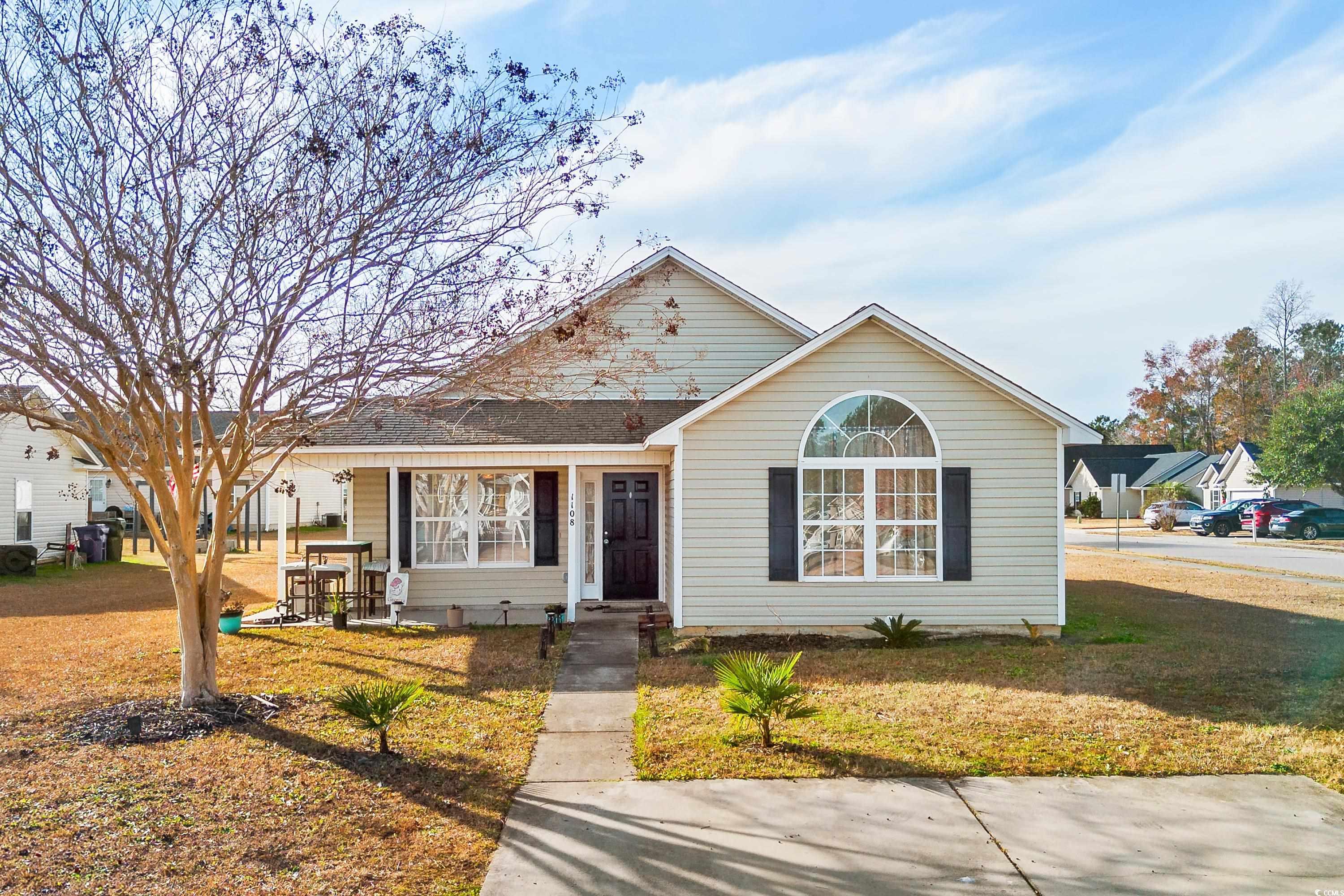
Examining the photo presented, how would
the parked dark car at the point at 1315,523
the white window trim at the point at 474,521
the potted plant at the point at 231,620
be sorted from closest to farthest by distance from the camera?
the potted plant at the point at 231,620, the white window trim at the point at 474,521, the parked dark car at the point at 1315,523

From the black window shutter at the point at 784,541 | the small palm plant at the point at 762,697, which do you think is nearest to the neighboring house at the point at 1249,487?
the black window shutter at the point at 784,541

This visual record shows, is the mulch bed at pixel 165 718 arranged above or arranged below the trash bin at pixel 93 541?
below

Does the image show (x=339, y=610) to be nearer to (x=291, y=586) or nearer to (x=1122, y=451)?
(x=291, y=586)

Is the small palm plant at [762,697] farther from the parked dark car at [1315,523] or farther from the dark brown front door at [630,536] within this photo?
the parked dark car at [1315,523]

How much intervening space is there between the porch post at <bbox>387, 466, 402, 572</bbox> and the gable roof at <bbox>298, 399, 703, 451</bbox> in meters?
0.58

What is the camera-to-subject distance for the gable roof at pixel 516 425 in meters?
12.3

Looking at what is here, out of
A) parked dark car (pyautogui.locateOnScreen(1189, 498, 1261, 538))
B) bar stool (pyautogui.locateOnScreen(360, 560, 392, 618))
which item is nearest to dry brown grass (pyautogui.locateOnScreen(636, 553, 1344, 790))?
bar stool (pyautogui.locateOnScreen(360, 560, 392, 618))

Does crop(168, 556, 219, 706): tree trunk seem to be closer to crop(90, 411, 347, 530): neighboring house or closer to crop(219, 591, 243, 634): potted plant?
crop(219, 591, 243, 634): potted plant

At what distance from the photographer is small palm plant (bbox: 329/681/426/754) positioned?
20.6ft

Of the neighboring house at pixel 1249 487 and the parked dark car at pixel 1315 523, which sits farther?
the neighboring house at pixel 1249 487

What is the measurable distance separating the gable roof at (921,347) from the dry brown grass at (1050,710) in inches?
113

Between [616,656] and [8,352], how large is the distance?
6484 millimetres

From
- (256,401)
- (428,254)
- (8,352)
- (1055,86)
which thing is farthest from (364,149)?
(1055,86)

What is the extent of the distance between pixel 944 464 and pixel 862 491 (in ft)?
3.59
